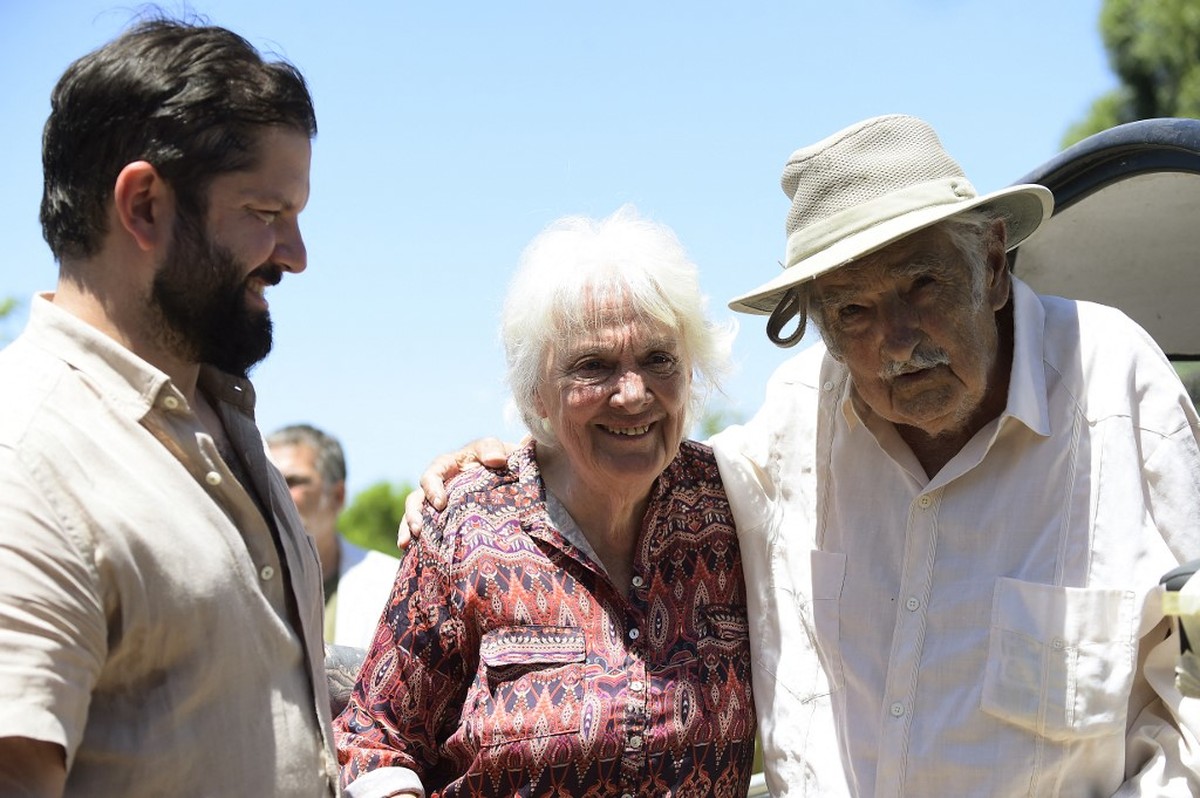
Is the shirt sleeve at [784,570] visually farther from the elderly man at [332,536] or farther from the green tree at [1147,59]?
the green tree at [1147,59]

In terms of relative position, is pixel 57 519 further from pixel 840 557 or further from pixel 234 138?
pixel 840 557

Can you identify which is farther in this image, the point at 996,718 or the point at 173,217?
the point at 996,718

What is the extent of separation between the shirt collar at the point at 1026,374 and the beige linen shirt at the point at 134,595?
4.87 ft

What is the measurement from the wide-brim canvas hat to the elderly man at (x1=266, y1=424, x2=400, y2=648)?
11.0ft

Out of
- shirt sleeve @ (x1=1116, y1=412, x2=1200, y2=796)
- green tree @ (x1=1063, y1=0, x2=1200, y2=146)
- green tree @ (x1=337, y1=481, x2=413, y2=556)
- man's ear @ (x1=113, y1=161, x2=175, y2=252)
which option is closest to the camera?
man's ear @ (x1=113, y1=161, x2=175, y2=252)

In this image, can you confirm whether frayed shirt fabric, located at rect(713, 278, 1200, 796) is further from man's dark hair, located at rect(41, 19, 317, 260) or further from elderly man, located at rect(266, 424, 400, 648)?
elderly man, located at rect(266, 424, 400, 648)

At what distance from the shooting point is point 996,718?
8.44ft

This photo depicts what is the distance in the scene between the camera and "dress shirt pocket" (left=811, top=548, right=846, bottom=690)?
282 centimetres

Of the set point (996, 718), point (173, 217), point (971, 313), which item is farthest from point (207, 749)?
point (971, 313)

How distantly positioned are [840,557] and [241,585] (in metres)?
1.44

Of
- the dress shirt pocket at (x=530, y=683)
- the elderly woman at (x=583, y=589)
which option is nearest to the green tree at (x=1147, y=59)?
the elderly woman at (x=583, y=589)

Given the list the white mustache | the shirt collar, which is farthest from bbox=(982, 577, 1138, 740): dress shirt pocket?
the white mustache

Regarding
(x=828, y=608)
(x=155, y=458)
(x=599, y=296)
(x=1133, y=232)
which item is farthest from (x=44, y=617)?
(x=1133, y=232)

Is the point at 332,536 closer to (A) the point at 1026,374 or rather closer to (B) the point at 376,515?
(A) the point at 1026,374
